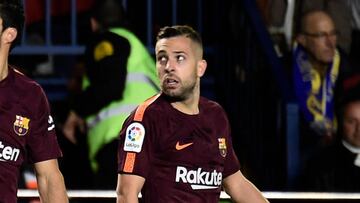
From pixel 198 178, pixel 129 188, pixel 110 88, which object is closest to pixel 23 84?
pixel 129 188

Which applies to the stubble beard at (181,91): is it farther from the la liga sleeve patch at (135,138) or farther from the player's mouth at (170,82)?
the la liga sleeve patch at (135,138)

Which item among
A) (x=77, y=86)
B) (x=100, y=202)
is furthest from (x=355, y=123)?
(x=100, y=202)

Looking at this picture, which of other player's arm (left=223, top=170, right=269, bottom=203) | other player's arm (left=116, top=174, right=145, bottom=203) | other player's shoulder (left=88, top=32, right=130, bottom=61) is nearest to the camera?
other player's arm (left=116, top=174, right=145, bottom=203)

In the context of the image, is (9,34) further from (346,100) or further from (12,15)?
(346,100)

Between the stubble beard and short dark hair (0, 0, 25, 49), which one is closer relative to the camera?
short dark hair (0, 0, 25, 49)

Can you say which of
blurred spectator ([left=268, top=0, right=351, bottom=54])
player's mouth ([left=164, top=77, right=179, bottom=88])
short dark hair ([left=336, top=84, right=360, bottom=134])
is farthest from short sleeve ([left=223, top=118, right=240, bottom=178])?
blurred spectator ([left=268, top=0, right=351, bottom=54])

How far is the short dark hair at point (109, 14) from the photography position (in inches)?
383

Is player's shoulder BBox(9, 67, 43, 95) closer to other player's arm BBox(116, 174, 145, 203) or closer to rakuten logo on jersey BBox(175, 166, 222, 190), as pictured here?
other player's arm BBox(116, 174, 145, 203)

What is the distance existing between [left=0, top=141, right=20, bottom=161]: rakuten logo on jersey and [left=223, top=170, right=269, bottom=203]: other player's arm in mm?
1099

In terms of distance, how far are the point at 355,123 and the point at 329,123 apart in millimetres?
433

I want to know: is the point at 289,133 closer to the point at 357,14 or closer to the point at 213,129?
the point at 357,14

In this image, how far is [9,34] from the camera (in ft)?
20.9

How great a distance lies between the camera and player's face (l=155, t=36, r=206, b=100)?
21.2ft

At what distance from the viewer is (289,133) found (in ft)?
31.0
